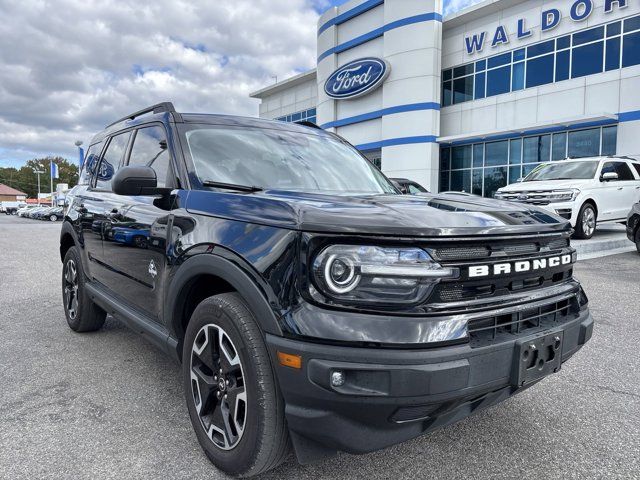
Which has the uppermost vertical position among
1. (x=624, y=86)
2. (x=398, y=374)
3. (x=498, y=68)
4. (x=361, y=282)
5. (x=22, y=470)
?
(x=498, y=68)

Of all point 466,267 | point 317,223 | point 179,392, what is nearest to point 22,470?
point 179,392

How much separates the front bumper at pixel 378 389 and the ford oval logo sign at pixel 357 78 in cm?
2523

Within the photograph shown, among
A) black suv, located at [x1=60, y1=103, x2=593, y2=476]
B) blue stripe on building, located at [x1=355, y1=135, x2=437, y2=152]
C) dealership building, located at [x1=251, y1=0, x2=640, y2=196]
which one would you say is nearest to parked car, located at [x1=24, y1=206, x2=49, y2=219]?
dealership building, located at [x1=251, y1=0, x2=640, y2=196]

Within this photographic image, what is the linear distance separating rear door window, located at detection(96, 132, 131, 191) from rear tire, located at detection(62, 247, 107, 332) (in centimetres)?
72

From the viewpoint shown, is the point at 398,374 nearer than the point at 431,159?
Yes

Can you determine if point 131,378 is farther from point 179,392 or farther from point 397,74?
point 397,74

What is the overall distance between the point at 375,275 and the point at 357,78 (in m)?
26.8

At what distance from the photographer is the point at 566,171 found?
428 inches

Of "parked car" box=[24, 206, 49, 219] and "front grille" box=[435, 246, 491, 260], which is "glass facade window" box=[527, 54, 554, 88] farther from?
"parked car" box=[24, 206, 49, 219]

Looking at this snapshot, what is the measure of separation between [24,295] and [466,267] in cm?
633

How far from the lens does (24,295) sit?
20.7 feet

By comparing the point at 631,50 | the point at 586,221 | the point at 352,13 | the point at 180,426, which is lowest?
the point at 180,426

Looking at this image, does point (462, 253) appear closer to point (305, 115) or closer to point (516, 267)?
point (516, 267)

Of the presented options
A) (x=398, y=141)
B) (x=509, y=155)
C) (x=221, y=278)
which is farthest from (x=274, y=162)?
(x=398, y=141)
